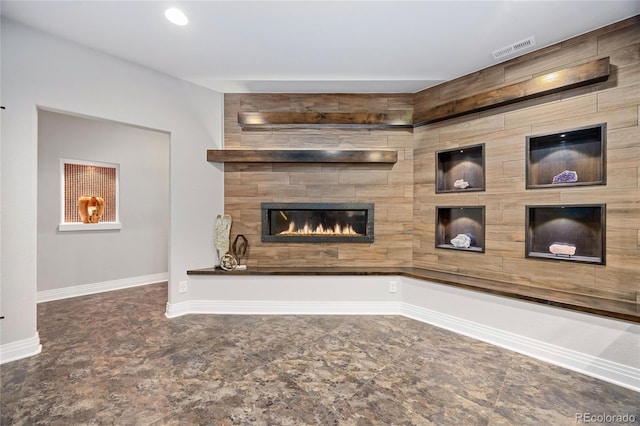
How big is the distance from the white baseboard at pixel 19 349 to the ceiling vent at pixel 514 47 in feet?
15.5

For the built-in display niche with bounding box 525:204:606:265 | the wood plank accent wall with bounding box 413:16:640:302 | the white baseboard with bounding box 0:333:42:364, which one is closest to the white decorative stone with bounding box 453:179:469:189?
the wood plank accent wall with bounding box 413:16:640:302

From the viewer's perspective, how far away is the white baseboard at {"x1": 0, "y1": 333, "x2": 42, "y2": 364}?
2.26 metres

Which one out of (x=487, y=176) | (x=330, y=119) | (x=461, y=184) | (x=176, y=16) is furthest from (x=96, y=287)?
(x=487, y=176)

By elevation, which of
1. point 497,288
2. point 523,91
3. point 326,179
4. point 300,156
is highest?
point 523,91

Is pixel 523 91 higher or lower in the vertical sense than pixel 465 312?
higher

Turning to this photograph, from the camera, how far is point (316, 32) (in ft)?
8.06

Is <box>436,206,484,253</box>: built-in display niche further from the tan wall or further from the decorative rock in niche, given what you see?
the decorative rock in niche

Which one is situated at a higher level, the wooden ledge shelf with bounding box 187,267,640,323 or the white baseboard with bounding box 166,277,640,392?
the wooden ledge shelf with bounding box 187,267,640,323

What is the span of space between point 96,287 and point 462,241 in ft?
16.2

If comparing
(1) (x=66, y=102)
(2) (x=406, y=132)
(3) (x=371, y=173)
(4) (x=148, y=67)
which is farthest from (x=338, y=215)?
(1) (x=66, y=102)

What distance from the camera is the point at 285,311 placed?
3396mm

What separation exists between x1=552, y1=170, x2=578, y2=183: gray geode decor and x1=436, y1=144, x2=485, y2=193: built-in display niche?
62cm

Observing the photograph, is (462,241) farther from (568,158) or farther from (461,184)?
(568,158)

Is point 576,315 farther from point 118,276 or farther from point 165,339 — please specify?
point 118,276
